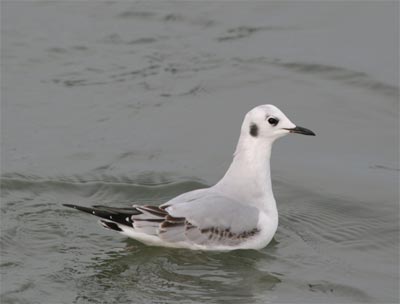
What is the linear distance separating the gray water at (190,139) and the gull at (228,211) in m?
0.18

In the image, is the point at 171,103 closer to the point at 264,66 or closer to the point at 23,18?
the point at 264,66

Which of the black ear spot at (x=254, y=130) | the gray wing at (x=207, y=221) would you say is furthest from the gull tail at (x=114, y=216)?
the black ear spot at (x=254, y=130)

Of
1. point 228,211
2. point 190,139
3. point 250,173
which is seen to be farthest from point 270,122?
point 190,139

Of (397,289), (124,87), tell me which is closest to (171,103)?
(124,87)

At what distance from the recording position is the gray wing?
9.22 m

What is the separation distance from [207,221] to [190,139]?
348 cm

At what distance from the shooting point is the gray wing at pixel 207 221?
30.2ft

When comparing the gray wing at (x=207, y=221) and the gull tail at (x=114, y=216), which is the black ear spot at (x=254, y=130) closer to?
the gray wing at (x=207, y=221)

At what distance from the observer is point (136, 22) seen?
17000 millimetres

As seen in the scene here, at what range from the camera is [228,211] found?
9383mm

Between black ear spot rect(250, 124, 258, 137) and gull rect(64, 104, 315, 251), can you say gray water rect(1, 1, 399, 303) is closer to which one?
gull rect(64, 104, 315, 251)

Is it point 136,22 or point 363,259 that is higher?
point 136,22

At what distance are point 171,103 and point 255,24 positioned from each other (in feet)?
11.8

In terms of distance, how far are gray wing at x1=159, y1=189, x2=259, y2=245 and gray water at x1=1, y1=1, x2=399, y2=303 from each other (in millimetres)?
197
